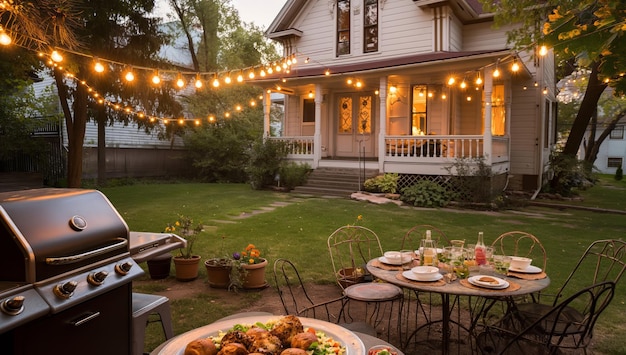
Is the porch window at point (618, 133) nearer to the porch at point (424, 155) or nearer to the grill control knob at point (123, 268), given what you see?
the porch at point (424, 155)

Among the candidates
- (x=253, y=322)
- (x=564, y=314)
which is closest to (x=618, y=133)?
(x=564, y=314)

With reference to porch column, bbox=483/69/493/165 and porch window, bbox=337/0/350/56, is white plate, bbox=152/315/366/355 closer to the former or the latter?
porch column, bbox=483/69/493/165

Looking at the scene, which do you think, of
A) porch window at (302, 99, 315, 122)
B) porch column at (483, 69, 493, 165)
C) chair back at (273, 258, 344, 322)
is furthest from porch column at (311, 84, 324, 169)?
chair back at (273, 258, 344, 322)

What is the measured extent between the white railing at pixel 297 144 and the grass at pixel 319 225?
226 cm

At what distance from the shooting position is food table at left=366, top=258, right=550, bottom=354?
10.5ft

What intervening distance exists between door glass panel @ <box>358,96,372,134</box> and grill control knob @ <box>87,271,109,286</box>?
49.2 ft

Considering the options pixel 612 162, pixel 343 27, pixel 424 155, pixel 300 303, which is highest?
pixel 343 27

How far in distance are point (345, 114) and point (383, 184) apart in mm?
4649

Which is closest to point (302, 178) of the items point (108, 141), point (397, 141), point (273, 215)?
point (397, 141)

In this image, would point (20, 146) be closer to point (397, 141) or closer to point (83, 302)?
point (397, 141)

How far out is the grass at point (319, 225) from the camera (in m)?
5.29

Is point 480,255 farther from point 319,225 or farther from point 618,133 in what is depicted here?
point 618,133

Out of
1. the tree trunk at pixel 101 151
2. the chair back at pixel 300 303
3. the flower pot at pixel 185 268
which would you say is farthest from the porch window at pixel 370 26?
the flower pot at pixel 185 268

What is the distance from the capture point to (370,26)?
16.9 metres
